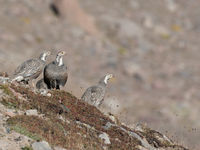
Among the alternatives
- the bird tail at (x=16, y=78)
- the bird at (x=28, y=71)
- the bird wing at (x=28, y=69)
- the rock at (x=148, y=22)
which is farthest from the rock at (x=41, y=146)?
the rock at (x=148, y=22)

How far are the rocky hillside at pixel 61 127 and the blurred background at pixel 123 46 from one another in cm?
2713

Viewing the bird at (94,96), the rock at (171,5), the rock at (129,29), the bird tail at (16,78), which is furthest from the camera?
the rock at (171,5)

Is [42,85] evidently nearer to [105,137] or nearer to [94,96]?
[94,96]

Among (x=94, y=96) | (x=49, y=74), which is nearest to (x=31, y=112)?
(x=49, y=74)

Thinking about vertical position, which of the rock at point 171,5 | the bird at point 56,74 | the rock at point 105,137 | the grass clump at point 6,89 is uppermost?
the rock at point 171,5

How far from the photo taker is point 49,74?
17.8 meters

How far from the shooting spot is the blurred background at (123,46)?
47781 mm

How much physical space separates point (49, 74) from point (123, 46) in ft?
133

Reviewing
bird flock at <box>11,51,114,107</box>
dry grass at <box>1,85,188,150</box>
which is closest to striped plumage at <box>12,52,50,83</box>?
bird flock at <box>11,51,114,107</box>

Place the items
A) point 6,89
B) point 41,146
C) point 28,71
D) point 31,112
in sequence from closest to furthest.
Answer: point 41,146 → point 31,112 → point 6,89 → point 28,71

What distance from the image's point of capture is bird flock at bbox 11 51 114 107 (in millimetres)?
17062

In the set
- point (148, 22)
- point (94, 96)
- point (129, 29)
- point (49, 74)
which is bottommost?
point (49, 74)

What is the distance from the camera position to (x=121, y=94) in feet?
159

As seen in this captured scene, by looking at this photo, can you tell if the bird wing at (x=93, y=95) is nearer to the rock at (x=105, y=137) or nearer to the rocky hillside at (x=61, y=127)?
the rocky hillside at (x=61, y=127)
